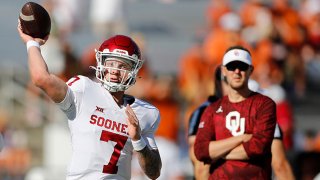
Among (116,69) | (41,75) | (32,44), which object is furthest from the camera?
(116,69)

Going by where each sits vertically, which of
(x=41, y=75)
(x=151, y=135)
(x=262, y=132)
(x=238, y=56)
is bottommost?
(x=151, y=135)

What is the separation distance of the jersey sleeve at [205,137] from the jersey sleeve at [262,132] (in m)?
0.31

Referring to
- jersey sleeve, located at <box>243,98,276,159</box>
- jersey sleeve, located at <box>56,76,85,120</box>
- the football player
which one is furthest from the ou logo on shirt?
jersey sleeve, located at <box>56,76,85,120</box>

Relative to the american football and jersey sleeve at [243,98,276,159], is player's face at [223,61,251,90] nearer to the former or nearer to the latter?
jersey sleeve at [243,98,276,159]

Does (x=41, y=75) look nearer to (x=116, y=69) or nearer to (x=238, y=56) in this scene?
(x=116, y=69)

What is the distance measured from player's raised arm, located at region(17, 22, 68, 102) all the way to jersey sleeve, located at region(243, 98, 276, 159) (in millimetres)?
1640

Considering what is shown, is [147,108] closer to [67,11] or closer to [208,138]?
[208,138]

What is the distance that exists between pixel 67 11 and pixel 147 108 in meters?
10.1

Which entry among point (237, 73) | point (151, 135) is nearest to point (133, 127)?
point (151, 135)

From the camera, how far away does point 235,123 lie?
7.36 meters

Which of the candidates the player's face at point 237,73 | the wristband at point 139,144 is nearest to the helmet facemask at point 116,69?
the wristband at point 139,144

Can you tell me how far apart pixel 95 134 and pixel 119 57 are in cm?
54

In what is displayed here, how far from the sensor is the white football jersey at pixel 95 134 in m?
6.39

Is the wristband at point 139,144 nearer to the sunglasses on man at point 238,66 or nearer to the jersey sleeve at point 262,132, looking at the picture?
the jersey sleeve at point 262,132
